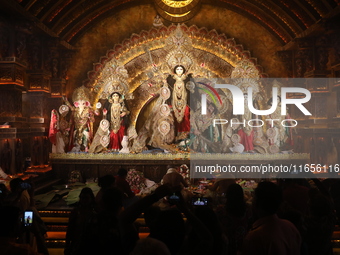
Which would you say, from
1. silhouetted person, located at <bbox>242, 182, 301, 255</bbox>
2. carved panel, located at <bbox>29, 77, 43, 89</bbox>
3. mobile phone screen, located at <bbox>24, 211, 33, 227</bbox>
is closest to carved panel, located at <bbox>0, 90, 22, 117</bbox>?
carved panel, located at <bbox>29, 77, 43, 89</bbox>

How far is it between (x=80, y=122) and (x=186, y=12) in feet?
16.6

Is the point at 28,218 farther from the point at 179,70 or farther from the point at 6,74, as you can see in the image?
the point at 179,70

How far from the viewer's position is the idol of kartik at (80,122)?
10000 mm

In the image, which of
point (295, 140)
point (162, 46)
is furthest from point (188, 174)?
point (162, 46)

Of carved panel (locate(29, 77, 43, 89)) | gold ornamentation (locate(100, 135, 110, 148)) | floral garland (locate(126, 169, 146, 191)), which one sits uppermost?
carved panel (locate(29, 77, 43, 89))

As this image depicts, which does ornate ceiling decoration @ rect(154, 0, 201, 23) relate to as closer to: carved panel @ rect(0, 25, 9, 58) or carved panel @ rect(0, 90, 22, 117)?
carved panel @ rect(0, 25, 9, 58)

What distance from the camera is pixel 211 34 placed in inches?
434

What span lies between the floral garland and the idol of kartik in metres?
2.18

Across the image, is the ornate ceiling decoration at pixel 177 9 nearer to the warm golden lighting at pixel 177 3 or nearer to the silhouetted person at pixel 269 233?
the warm golden lighting at pixel 177 3

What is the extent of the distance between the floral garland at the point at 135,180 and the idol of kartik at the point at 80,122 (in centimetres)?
218

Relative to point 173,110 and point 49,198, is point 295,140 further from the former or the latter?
point 49,198

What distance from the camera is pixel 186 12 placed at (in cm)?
1093

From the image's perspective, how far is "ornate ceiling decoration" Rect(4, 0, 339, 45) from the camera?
886 cm

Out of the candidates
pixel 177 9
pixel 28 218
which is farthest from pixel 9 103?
pixel 177 9
